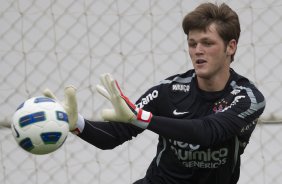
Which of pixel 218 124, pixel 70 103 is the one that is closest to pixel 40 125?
pixel 70 103

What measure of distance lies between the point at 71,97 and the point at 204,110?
0.63 meters

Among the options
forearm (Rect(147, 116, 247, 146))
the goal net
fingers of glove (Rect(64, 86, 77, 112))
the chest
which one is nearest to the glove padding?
fingers of glove (Rect(64, 86, 77, 112))

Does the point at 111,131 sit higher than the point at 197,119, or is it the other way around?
the point at 197,119

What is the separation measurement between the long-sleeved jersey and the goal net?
35.4 inches

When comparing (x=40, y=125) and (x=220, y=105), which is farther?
(x=220, y=105)

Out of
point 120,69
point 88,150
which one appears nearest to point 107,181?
point 88,150

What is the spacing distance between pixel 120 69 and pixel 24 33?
0.62 m

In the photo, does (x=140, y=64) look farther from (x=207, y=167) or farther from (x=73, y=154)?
(x=207, y=167)

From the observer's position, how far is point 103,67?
4684 mm

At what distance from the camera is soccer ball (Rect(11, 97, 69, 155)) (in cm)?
327

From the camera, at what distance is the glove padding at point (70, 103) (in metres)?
3.30

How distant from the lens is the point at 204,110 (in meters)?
3.58

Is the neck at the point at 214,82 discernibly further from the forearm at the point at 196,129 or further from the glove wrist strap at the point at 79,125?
the glove wrist strap at the point at 79,125

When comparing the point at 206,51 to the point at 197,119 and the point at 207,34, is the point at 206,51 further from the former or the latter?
the point at 197,119
